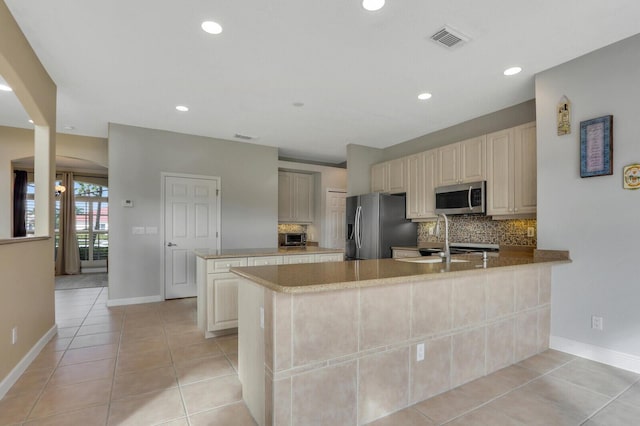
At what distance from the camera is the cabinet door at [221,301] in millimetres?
3262

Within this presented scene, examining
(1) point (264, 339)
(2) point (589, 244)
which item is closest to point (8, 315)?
(1) point (264, 339)

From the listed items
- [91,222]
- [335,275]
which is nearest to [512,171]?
[335,275]

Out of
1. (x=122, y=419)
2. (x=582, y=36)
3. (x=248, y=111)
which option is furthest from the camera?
(x=248, y=111)

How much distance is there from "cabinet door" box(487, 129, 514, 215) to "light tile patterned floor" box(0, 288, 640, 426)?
1.65 m

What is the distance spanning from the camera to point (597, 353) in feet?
8.81

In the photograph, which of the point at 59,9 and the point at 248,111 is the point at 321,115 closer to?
the point at 248,111

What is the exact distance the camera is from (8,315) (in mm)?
2340

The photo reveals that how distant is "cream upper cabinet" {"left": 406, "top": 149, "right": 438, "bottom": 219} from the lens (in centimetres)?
474

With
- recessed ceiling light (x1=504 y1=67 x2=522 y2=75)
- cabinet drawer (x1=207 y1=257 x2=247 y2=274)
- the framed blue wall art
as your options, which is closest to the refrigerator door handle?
cabinet drawer (x1=207 y1=257 x2=247 y2=274)

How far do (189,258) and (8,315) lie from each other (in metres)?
2.90

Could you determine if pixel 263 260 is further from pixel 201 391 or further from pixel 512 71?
pixel 512 71

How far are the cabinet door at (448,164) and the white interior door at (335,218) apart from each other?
2.74 metres

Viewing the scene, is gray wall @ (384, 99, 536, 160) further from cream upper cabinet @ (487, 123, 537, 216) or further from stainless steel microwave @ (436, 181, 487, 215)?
stainless steel microwave @ (436, 181, 487, 215)

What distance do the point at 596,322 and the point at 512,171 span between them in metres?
1.72
